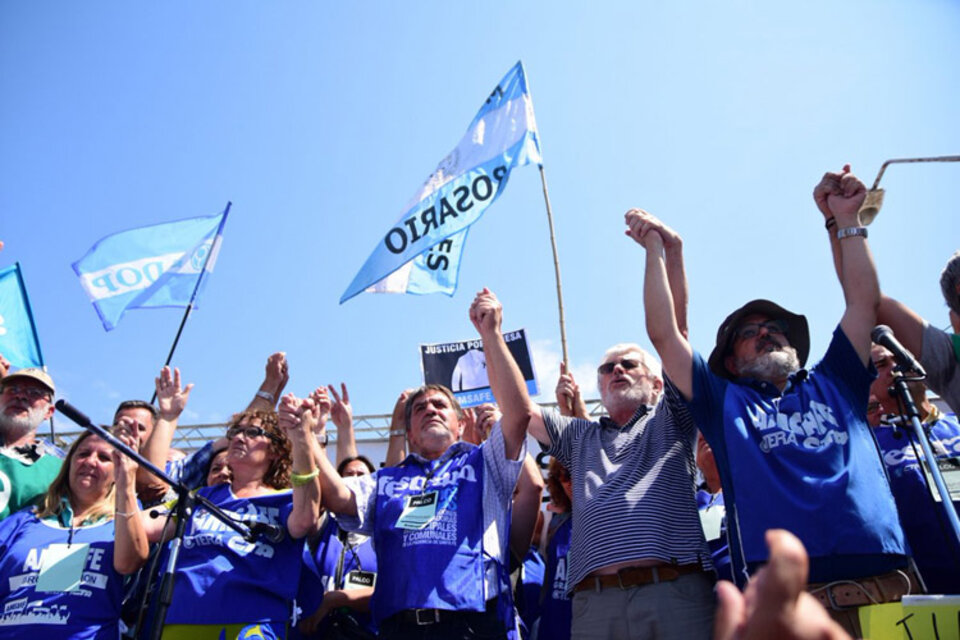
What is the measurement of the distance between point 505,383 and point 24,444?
3.09m

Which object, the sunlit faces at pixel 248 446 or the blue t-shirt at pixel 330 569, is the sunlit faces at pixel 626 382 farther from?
the sunlit faces at pixel 248 446

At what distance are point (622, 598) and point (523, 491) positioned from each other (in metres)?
1.10

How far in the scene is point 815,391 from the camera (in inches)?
107

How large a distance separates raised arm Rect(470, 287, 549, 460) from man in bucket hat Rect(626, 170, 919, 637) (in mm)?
724

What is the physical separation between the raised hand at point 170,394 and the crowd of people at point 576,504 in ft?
0.46

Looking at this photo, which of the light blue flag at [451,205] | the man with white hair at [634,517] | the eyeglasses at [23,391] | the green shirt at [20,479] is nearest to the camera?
the man with white hair at [634,517]

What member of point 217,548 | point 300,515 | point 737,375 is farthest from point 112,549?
point 737,375

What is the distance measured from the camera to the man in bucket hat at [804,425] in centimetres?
233

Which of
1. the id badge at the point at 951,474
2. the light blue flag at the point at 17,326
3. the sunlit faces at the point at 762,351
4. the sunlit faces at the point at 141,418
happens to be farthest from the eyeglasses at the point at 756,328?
the light blue flag at the point at 17,326

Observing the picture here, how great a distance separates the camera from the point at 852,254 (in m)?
2.87

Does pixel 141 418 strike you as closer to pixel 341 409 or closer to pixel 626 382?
pixel 341 409

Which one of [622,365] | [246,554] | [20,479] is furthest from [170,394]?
[622,365]

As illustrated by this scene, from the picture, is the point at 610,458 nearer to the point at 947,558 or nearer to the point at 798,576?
the point at 947,558

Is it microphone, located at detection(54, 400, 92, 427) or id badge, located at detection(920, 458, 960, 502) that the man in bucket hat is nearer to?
id badge, located at detection(920, 458, 960, 502)
